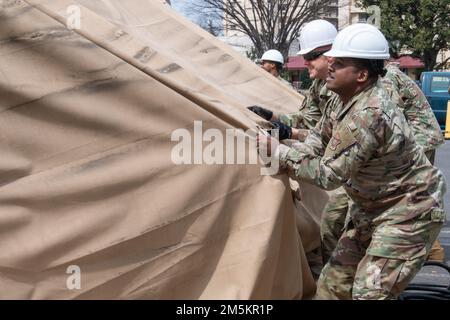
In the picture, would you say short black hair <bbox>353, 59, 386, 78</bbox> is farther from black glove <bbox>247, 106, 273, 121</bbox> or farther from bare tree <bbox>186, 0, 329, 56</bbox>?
bare tree <bbox>186, 0, 329, 56</bbox>

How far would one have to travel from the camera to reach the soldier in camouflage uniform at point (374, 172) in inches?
128

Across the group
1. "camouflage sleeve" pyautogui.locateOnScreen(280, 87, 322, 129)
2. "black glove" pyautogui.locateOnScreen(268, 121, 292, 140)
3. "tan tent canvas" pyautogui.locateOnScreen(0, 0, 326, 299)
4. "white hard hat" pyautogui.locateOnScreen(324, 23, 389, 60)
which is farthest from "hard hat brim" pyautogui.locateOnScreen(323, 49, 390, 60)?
"camouflage sleeve" pyautogui.locateOnScreen(280, 87, 322, 129)

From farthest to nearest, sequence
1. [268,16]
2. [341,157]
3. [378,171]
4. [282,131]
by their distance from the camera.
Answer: [268,16] < [282,131] < [378,171] < [341,157]

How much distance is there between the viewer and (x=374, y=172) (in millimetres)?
3400

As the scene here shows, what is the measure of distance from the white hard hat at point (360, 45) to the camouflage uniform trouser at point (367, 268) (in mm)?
801

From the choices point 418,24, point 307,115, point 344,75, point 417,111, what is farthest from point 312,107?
point 418,24

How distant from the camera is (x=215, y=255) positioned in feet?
9.99

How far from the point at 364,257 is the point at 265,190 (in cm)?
66

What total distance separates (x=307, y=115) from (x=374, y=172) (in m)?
1.48

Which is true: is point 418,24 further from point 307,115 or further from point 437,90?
point 307,115

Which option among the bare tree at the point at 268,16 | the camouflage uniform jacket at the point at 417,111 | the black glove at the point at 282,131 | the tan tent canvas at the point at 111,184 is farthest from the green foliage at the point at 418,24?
the tan tent canvas at the point at 111,184

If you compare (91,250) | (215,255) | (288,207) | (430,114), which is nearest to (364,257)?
(288,207)

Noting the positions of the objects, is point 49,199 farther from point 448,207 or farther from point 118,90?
point 448,207

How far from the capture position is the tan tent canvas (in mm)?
2834
